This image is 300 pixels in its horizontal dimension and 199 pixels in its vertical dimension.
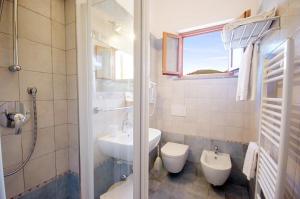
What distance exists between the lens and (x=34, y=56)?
1.12 meters

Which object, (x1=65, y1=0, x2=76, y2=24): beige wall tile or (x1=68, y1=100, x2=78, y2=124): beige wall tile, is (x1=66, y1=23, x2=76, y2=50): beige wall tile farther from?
(x1=68, y1=100, x2=78, y2=124): beige wall tile

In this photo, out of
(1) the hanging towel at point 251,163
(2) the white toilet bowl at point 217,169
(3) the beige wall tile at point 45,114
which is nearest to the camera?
(3) the beige wall tile at point 45,114

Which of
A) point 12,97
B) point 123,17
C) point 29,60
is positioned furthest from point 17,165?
point 123,17

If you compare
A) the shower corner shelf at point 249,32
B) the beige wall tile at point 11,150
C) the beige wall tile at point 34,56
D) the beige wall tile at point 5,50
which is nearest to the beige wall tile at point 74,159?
the beige wall tile at point 11,150

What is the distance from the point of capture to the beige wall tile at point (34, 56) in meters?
1.06

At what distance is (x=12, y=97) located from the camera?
1.01 m

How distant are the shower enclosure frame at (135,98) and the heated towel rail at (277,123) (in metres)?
0.76

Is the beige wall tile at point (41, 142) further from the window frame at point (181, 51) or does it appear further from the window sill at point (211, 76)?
the window sill at point (211, 76)

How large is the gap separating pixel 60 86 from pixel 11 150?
0.57m

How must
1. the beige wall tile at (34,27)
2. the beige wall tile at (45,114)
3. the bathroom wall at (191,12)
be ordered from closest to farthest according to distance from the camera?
the beige wall tile at (34,27), the beige wall tile at (45,114), the bathroom wall at (191,12)

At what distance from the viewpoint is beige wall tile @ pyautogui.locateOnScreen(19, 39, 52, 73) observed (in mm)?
1059

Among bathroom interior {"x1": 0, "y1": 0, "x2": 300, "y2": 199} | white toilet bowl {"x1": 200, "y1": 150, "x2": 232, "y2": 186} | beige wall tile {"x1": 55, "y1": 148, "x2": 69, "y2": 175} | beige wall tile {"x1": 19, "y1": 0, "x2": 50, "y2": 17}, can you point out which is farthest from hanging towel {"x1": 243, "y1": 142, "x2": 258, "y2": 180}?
beige wall tile {"x1": 19, "y1": 0, "x2": 50, "y2": 17}

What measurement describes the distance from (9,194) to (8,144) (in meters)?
0.34

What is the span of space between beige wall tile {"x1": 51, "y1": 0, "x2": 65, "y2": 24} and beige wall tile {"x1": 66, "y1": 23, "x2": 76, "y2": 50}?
79mm
